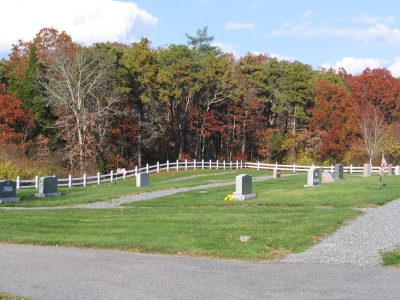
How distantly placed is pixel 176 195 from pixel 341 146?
3982 centimetres

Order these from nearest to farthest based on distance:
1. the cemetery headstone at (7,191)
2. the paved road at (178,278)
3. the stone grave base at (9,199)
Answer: the paved road at (178,278), the stone grave base at (9,199), the cemetery headstone at (7,191)

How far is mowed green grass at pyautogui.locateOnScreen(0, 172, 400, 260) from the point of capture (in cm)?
1257

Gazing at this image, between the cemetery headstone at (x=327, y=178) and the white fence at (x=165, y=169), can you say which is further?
the white fence at (x=165, y=169)

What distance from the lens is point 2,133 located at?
4691 cm

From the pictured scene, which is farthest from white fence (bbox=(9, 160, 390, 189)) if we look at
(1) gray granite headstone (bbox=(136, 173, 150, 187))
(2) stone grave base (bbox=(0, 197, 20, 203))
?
(2) stone grave base (bbox=(0, 197, 20, 203))

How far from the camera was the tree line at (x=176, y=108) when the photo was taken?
50406 millimetres

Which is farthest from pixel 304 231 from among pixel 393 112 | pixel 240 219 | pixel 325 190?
pixel 393 112

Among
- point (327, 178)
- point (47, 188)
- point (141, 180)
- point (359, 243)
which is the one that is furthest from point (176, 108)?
point (359, 243)

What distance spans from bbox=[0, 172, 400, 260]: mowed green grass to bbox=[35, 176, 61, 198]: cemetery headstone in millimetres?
7359

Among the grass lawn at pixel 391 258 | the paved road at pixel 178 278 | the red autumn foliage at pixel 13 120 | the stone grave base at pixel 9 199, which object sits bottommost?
the stone grave base at pixel 9 199

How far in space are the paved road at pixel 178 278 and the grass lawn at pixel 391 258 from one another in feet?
1.50

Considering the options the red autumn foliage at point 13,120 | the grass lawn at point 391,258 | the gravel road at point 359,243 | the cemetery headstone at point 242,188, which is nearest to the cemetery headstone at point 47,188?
the cemetery headstone at point 242,188

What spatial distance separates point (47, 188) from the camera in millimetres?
29594

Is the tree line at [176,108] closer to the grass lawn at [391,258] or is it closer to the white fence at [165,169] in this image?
the white fence at [165,169]
